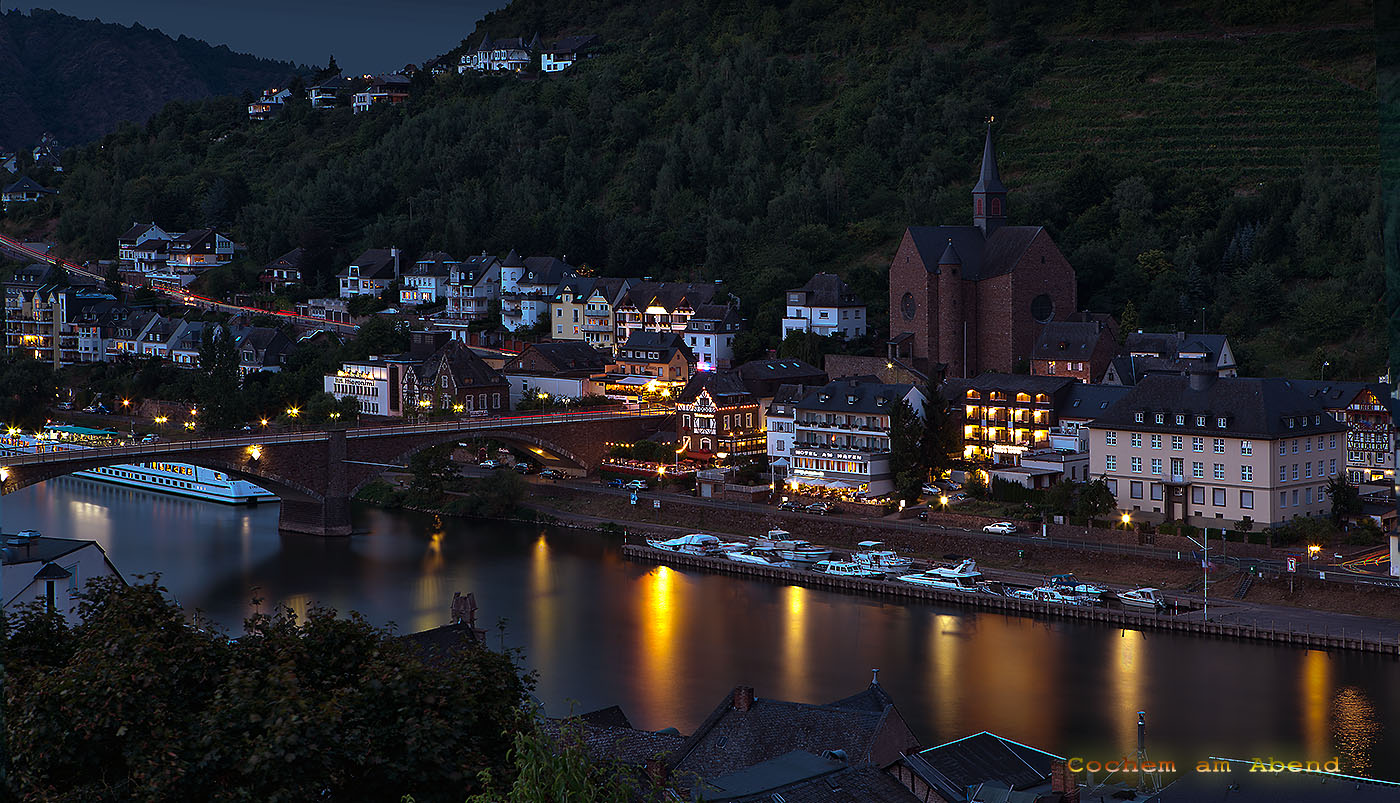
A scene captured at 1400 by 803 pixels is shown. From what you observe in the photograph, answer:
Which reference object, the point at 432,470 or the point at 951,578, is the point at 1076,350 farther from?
the point at 432,470

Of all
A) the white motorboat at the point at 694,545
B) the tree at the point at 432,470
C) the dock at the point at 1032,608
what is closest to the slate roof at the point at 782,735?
the dock at the point at 1032,608

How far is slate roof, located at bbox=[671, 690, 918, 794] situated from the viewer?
32.2 ft

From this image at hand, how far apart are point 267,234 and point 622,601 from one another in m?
25.6

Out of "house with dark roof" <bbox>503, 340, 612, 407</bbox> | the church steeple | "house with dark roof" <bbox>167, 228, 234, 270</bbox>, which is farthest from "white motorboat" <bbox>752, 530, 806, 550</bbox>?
"house with dark roof" <bbox>167, 228, 234, 270</bbox>

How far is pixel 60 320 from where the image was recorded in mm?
36938

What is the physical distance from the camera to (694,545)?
20719 millimetres

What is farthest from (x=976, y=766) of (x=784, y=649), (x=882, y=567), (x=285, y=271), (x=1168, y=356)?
(x=285, y=271)

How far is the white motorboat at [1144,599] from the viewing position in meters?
16.8

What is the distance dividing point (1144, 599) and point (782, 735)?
8.00 metres

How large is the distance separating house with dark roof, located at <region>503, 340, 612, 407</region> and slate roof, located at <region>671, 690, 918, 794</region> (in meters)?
17.8

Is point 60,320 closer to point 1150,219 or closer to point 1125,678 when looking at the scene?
point 1150,219

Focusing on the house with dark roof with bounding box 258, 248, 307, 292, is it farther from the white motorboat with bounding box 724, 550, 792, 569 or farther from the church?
the white motorboat with bounding box 724, 550, 792, 569

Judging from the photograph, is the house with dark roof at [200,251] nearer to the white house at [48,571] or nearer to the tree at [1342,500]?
the white house at [48,571]

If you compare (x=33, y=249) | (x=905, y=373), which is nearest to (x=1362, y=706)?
(x=905, y=373)
